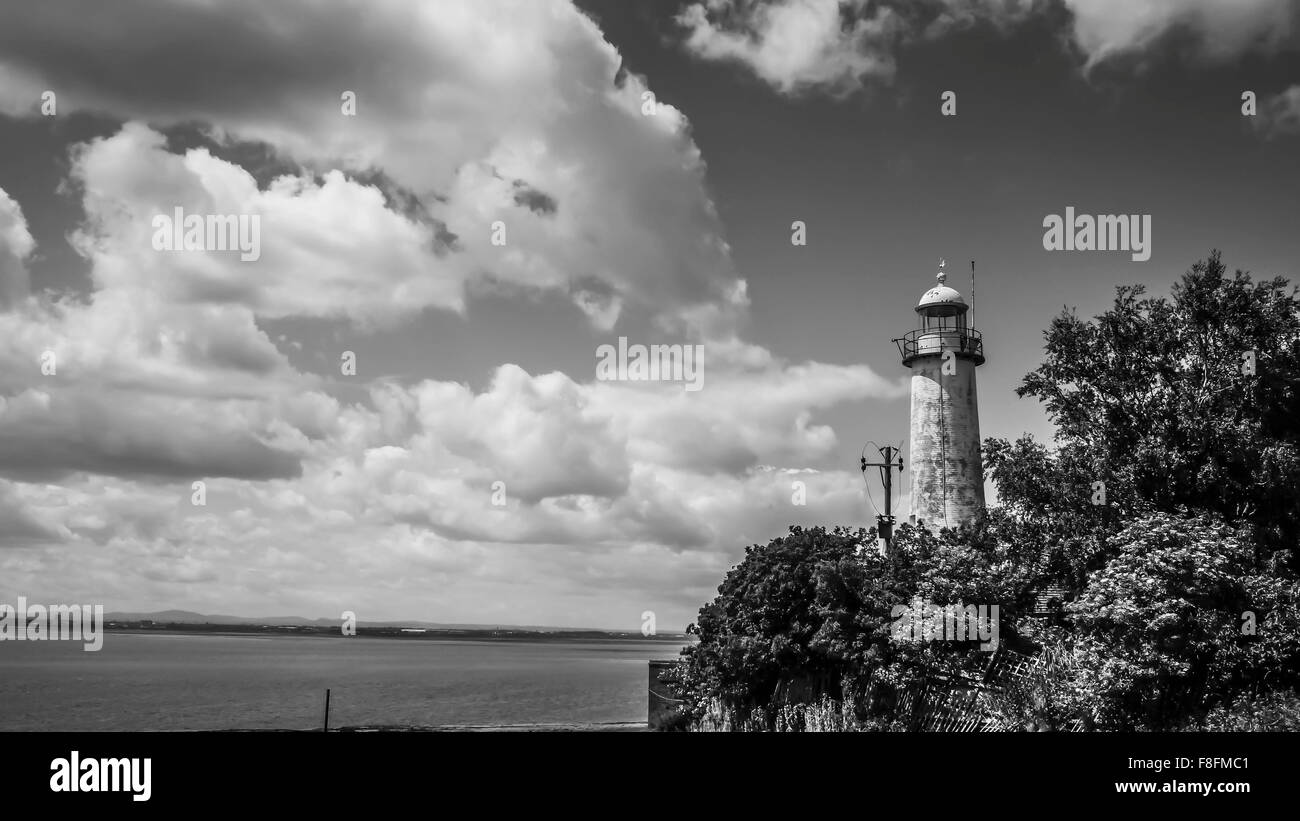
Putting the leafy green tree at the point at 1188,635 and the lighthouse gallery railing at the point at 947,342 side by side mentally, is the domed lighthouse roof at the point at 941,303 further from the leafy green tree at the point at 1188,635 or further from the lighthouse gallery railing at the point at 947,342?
the leafy green tree at the point at 1188,635

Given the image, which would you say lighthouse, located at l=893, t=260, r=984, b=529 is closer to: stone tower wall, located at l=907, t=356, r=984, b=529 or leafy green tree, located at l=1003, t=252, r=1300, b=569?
stone tower wall, located at l=907, t=356, r=984, b=529

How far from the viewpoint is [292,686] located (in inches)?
4663

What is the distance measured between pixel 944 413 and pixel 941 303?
5.60 meters

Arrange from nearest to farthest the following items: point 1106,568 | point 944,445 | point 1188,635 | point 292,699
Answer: point 1188,635, point 1106,568, point 944,445, point 292,699

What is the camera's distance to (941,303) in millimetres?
44562

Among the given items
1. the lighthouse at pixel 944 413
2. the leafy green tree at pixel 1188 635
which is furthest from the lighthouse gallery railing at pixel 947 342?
the leafy green tree at pixel 1188 635

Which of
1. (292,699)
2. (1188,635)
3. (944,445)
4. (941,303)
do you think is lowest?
(292,699)

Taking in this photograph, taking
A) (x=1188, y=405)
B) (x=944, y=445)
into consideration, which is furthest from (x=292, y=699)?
(x=1188, y=405)

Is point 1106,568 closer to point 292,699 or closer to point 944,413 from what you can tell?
point 944,413

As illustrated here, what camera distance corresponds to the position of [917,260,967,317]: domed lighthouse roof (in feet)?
146

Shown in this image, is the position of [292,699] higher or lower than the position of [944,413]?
lower

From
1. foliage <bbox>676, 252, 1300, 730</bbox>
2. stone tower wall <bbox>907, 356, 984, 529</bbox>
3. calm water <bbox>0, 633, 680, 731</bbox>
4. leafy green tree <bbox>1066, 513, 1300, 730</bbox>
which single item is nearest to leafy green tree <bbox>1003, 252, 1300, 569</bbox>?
foliage <bbox>676, 252, 1300, 730</bbox>

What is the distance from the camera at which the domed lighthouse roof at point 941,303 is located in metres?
44.5
